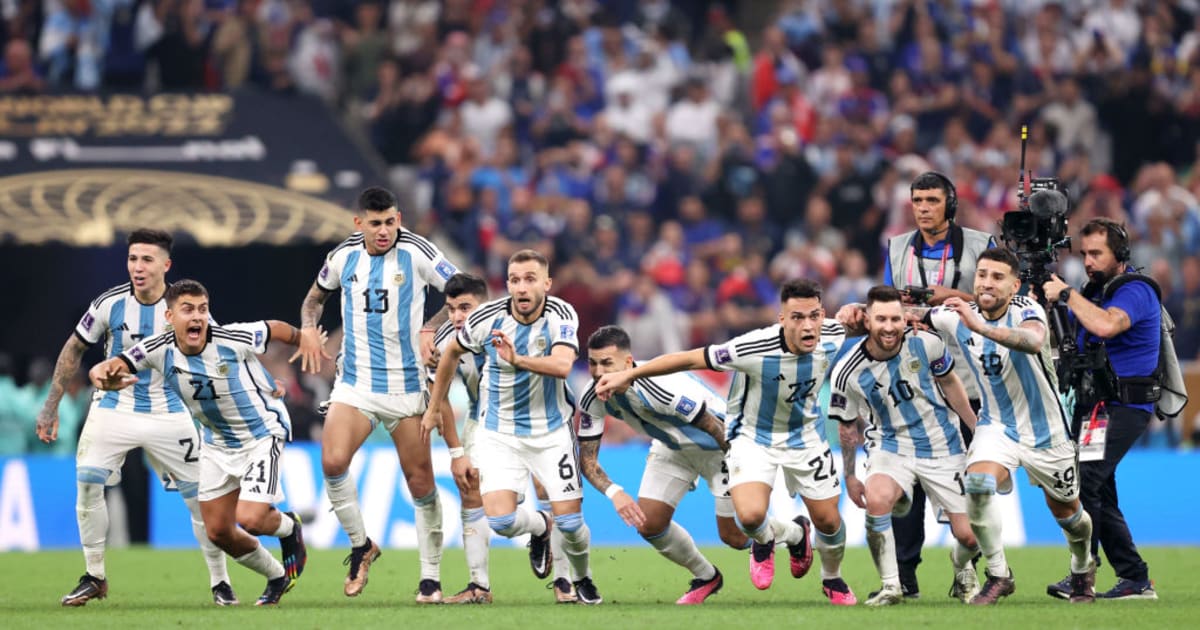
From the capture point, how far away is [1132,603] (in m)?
11.8

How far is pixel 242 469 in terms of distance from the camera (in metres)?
12.4

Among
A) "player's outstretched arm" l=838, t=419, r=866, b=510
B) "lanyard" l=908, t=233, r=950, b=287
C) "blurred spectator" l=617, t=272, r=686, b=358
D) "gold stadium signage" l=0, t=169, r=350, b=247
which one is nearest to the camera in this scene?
"player's outstretched arm" l=838, t=419, r=866, b=510

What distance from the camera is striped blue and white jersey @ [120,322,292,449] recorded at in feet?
40.4

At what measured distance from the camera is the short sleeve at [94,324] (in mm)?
12891

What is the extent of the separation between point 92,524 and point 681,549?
3953 mm

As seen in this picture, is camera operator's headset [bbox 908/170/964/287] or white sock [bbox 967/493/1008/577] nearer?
white sock [bbox 967/493/1008/577]

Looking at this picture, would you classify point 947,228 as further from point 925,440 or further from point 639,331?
point 639,331

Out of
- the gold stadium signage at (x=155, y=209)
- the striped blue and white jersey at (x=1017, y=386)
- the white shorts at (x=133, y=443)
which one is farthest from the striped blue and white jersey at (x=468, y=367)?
the gold stadium signage at (x=155, y=209)

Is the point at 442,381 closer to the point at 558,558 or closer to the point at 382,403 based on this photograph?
the point at 382,403

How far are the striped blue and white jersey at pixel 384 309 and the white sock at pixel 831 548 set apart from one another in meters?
2.91

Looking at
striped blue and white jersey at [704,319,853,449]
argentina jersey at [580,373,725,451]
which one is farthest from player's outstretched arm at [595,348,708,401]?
argentina jersey at [580,373,725,451]

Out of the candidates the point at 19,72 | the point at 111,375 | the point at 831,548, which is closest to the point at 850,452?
the point at 831,548

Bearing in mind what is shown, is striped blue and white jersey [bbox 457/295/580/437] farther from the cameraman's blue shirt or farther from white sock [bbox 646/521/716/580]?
the cameraman's blue shirt

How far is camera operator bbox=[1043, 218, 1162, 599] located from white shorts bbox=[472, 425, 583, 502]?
3250 mm
